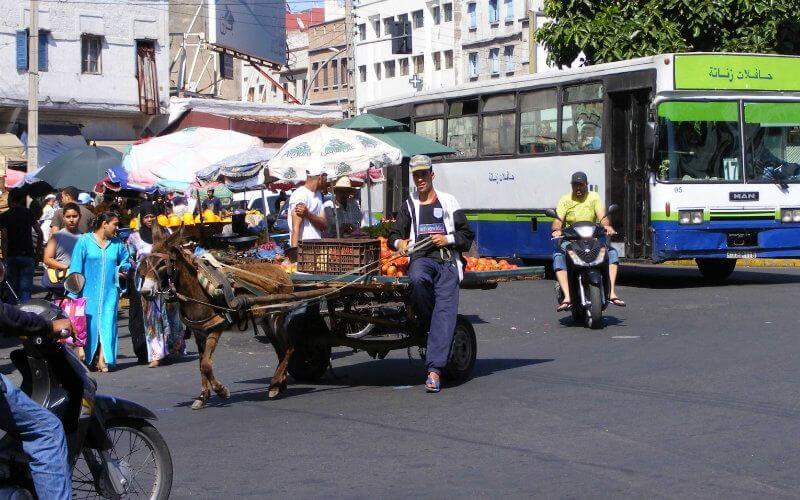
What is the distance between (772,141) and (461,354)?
10.6m

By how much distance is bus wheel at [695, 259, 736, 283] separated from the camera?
845 inches

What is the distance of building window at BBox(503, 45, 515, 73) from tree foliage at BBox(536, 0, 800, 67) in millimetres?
42505

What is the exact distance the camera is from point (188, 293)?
393 inches

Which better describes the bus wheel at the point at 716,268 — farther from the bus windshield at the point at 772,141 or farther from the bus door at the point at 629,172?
the bus windshield at the point at 772,141

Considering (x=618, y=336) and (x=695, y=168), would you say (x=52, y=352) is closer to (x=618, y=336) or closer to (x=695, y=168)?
(x=618, y=336)

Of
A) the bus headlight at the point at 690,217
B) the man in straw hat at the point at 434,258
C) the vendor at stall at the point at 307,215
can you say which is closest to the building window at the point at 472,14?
the bus headlight at the point at 690,217

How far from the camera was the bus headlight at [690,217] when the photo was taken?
19.5m

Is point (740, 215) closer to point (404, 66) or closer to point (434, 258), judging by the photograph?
point (434, 258)

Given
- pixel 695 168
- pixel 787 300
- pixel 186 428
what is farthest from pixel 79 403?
pixel 695 168

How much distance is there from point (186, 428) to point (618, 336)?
6.34 m

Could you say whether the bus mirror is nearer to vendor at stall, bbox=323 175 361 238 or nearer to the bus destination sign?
the bus destination sign

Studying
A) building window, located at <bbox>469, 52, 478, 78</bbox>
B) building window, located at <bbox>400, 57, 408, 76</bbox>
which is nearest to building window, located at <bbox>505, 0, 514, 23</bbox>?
building window, located at <bbox>469, 52, 478, 78</bbox>

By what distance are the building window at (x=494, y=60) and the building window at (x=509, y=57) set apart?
70 centimetres

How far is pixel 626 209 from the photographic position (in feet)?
67.3
